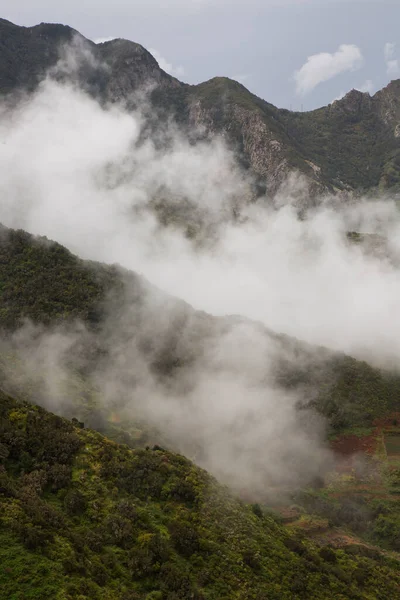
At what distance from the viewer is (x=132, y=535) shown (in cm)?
3095


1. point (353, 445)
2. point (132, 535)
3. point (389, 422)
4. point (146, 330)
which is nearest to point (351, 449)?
point (353, 445)

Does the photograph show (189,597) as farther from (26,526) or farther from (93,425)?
(93,425)

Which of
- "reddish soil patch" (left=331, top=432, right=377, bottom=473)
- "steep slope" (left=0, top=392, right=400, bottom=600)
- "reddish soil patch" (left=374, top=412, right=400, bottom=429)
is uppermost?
"reddish soil patch" (left=374, top=412, right=400, bottom=429)

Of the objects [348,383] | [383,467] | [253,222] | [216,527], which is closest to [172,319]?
[348,383]

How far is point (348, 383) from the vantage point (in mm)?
85625

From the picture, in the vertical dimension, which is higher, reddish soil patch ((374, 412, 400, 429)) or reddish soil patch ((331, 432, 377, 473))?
reddish soil patch ((374, 412, 400, 429))

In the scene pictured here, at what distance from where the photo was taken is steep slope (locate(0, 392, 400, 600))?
78.4 ft

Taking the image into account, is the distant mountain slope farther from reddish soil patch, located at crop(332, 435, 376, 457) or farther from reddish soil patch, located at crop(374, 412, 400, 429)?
reddish soil patch, located at crop(332, 435, 376, 457)

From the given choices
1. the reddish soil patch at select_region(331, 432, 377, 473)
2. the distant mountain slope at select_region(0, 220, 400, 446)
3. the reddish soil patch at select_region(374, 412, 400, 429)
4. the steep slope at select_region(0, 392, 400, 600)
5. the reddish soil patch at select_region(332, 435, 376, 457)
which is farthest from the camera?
the distant mountain slope at select_region(0, 220, 400, 446)

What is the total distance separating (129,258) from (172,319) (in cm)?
6993

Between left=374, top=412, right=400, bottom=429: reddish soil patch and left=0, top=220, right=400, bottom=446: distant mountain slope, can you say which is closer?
left=374, top=412, right=400, bottom=429: reddish soil patch

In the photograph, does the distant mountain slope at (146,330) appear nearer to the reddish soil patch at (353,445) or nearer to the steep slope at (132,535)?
the reddish soil patch at (353,445)

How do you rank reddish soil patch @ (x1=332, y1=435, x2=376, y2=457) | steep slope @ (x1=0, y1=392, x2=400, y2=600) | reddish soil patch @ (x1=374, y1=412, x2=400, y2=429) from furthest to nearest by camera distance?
reddish soil patch @ (x1=374, y1=412, x2=400, y2=429) → reddish soil patch @ (x1=332, y1=435, x2=376, y2=457) → steep slope @ (x1=0, y1=392, x2=400, y2=600)

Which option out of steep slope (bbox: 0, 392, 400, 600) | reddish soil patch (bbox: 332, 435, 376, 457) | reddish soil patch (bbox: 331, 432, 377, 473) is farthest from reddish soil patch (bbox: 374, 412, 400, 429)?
steep slope (bbox: 0, 392, 400, 600)
